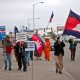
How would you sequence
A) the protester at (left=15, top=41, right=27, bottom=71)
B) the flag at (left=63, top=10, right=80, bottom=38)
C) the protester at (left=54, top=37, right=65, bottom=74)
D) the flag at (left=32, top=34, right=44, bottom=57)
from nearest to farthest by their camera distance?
the flag at (left=63, top=10, right=80, bottom=38), the protester at (left=54, top=37, right=65, bottom=74), the protester at (left=15, top=41, right=27, bottom=71), the flag at (left=32, top=34, right=44, bottom=57)

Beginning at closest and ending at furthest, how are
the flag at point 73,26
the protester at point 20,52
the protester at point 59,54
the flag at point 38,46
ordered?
the flag at point 73,26, the protester at point 59,54, the protester at point 20,52, the flag at point 38,46

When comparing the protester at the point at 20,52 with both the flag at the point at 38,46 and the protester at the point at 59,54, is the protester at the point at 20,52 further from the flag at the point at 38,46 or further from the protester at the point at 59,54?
the flag at the point at 38,46

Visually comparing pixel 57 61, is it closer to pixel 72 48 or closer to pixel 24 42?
pixel 24 42

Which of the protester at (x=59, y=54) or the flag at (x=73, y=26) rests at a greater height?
the flag at (x=73, y=26)

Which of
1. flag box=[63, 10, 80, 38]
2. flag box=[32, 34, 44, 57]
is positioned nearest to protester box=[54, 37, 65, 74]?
flag box=[63, 10, 80, 38]

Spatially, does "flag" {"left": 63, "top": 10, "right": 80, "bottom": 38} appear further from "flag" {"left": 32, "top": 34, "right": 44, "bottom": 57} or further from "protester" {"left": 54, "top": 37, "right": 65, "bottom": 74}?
"flag" {"left": 32, "top": 34, "right": 44, "bottom": 57}

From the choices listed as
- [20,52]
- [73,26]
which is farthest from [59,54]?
[73,26]

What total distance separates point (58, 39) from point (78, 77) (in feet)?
8.40

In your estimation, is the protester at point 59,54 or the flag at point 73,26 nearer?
the flag at point 73,26

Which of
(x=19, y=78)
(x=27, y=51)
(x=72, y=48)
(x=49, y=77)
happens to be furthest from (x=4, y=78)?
(x=72, y=48)

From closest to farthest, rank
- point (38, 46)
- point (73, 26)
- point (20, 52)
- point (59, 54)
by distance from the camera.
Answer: point (73, 26), point (59, 54), point (20, 52), point (38, 46)

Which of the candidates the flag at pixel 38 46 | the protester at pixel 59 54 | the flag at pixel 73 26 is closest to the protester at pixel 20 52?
the protester at pixel 59 54

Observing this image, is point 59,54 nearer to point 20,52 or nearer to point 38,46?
point 20,52

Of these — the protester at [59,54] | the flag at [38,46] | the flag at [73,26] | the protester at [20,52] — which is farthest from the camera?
the flag at [38,46]
